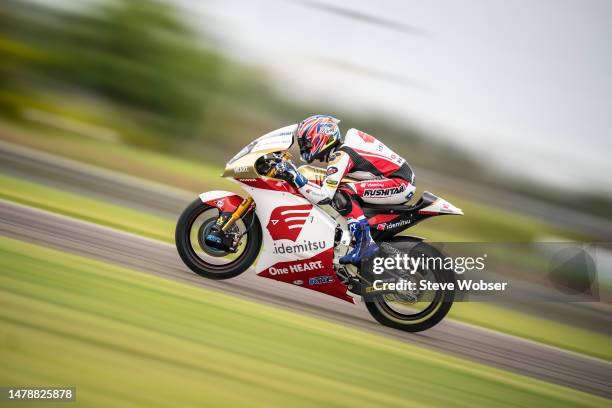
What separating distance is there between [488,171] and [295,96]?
4.99 m

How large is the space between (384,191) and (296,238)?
984mm

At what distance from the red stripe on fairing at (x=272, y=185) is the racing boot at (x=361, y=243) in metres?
0.65

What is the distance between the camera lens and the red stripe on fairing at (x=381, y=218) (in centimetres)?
648

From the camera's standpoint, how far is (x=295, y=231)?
646cm

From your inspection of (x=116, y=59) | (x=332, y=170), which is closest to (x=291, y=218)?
(x=332, y=170)

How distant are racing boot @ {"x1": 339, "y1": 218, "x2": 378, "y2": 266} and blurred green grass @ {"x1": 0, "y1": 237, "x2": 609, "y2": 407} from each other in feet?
2.23

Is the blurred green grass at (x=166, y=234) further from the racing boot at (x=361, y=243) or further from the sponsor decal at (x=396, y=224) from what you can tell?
the racing boot at (x=361, y=243)

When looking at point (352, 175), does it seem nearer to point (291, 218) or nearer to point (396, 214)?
point (396, 214)

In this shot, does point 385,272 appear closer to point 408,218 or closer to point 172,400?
point 408,218

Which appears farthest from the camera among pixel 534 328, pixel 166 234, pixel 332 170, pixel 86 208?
pixel 86 208

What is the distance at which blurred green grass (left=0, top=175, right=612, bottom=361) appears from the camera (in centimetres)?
795

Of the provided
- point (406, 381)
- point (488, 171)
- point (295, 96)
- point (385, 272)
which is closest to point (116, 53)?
point (295, 96)

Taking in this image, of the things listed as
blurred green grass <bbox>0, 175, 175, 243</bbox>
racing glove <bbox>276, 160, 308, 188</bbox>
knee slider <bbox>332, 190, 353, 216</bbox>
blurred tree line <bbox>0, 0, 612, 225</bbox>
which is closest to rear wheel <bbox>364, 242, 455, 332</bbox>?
knee slider <bbox>332, 190, 353, 216</bbox>

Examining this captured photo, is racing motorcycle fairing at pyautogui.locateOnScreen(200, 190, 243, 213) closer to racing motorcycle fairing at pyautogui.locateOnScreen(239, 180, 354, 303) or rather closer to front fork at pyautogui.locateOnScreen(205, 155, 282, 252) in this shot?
front fork at pyautogui.locateOnScreen(205, 155, 282, 252)
